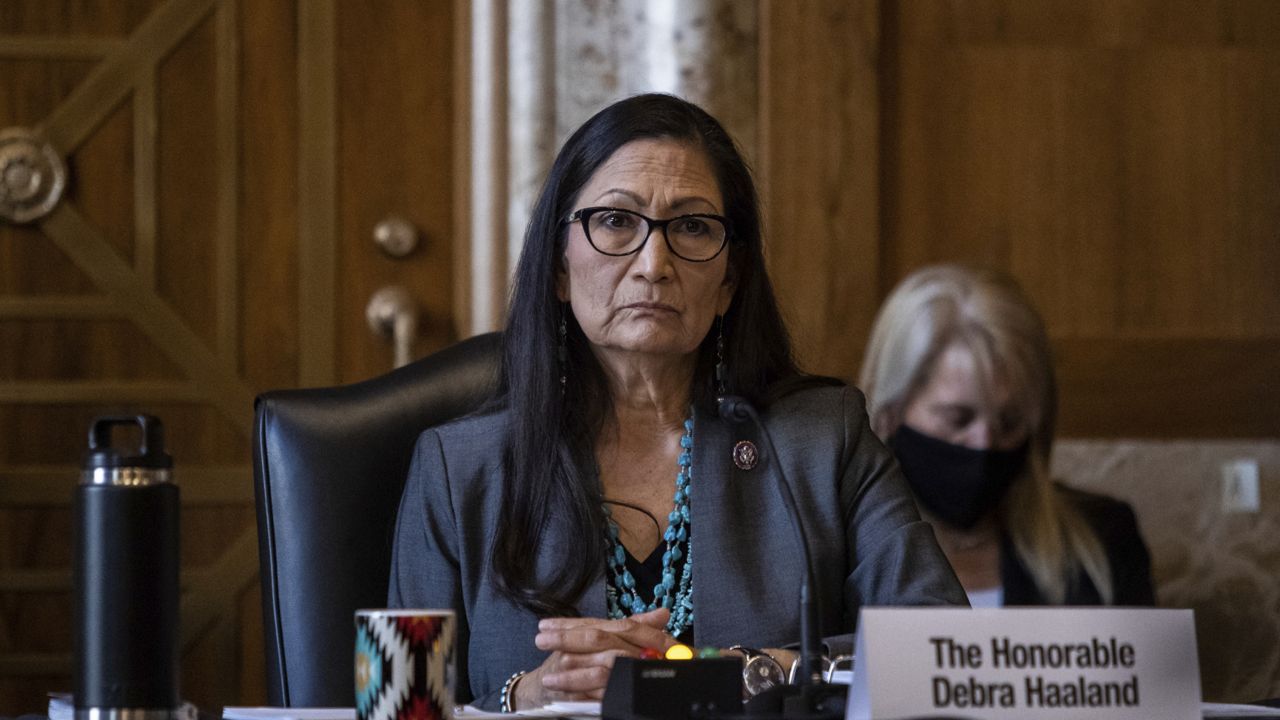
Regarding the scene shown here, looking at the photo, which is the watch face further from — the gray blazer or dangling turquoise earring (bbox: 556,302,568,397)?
dangling turquoise earring (bbox: 556,302,568,397)

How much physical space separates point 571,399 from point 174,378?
1382mm

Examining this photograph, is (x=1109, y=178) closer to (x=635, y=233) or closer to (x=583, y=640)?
(x=635, y=233)

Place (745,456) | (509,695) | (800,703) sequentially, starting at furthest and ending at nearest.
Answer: (745,456)
(509,695)
(800,703)

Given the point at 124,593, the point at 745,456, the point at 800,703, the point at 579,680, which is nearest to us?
the point at 124,593

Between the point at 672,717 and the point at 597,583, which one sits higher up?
the point at 597,583

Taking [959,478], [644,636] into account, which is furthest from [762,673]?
[959,478]

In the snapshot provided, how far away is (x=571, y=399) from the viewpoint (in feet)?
6.39

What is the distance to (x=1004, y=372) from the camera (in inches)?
99.1

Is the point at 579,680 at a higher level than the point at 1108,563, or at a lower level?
lower

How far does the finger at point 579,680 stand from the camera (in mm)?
1514

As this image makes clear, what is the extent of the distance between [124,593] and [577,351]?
101 centimetres

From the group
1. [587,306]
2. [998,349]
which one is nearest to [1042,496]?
[998,349]

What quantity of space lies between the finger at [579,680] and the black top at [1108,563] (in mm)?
1049

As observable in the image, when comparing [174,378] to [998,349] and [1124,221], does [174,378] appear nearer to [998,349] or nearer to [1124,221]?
[998,349]
